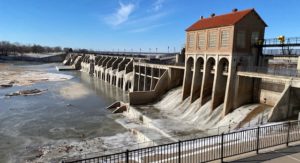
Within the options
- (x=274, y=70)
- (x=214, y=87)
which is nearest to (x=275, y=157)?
(x=274, y=70)

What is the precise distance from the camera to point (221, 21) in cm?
3306

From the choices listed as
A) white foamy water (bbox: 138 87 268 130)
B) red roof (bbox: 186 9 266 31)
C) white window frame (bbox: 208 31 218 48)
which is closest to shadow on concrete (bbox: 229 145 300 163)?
white foamy water (bbox: 138 87 268 130)

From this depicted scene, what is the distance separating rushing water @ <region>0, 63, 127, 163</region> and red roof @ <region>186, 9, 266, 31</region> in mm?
16554

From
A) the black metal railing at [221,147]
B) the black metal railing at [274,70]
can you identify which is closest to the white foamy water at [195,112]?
the black metal railing at [274,70]

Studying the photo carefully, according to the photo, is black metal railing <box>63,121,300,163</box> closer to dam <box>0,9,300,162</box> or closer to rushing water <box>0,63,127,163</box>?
dam <box>0,9,300,162</box>

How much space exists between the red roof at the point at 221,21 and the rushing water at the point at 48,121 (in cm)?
1655

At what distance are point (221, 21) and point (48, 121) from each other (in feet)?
82.9

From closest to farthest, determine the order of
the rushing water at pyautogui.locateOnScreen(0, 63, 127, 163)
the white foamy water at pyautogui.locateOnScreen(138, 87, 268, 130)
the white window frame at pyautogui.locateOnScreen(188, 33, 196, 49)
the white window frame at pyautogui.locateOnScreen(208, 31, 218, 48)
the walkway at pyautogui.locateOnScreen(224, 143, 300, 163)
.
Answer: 1. the walkway at pyautogui.locateOnScreen(224, 143, 300, 163)
2. the rushing water at pyautogui.locateOnScreen(0, 63, 127, 163)
3. the white foamy water at pyautogui.locateOnScreen(138, 87, 268, 130)
4. the white window frame at pyautogui.locateOnScreen(208, 31, 218, 48)
5. the white window frame at pyautogui.locateOnScreen(188, 33, 196, 49)

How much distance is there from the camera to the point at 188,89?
131 feet

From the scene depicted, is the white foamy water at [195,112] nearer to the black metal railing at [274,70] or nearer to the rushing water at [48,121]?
the black metal railing at [274,70]

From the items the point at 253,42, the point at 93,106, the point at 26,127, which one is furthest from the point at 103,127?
the point at 253,42

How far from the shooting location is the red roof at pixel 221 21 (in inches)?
1202

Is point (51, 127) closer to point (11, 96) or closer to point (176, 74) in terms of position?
point (176, 74)

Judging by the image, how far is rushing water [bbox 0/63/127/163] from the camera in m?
28.1
